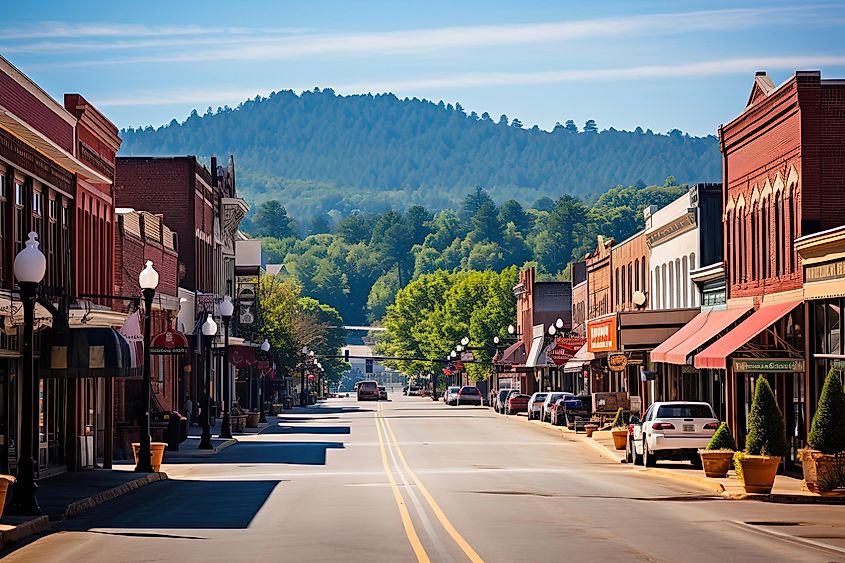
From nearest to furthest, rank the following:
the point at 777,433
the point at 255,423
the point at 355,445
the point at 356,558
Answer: the point at 356,558 → the point at 777,433 → the point at 355,445 → the point at 255,423

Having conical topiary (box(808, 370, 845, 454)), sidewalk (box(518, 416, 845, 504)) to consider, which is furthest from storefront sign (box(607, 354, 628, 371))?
conical topiary (box(808, 370, 845, 454))

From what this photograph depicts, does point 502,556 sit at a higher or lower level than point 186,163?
lower

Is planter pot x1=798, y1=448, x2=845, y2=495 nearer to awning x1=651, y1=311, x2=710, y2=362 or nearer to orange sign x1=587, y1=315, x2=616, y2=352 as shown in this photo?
awning x1=651, y1=311, x2=710, y2=362

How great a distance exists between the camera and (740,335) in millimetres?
38312

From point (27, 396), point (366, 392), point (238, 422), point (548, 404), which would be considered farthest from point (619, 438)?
point (366, 392)

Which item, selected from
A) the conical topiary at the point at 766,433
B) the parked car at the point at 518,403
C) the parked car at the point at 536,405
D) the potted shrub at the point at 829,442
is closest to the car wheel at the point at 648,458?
the conical topiary at the point at 766,433

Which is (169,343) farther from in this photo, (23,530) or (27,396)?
(23,530)

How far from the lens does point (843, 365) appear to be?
33.3 m

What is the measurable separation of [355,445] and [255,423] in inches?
796

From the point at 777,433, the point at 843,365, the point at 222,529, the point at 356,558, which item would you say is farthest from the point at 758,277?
the point at 356,558

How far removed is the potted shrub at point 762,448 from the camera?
29.2 metres

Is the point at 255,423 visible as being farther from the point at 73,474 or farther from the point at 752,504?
the point at 752,504

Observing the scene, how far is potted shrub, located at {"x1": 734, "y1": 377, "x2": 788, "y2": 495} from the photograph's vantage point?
2925 centimetres

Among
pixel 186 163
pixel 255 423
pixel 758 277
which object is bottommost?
pixel 255 423
